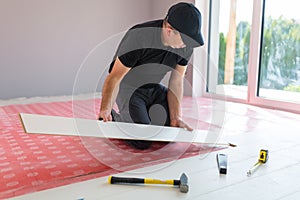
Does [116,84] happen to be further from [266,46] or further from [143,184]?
[266,46]

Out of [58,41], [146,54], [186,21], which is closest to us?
[186,21]

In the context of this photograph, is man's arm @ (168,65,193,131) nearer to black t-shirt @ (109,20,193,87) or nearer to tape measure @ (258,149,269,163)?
black t-shirt @ (109,20,193,87)

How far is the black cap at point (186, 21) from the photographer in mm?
1452

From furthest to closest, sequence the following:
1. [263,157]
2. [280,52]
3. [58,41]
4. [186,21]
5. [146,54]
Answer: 1. [58,41]
2. [280,52]
3. [146,54]
4. [263,157]
5. [186,21]

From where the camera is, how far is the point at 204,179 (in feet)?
4.46

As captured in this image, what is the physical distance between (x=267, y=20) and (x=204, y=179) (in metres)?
2.27

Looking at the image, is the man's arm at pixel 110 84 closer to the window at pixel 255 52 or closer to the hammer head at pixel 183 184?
the hammer head at pixel 183 184

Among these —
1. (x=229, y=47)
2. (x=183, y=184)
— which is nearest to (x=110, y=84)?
(x=183, y=184)

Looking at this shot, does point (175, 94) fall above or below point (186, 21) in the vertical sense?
below

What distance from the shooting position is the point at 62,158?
161 centimetres

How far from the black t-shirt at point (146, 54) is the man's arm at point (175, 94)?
50 millimetres

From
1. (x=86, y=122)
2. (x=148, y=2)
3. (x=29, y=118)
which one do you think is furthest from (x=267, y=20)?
(x=29, y=118)

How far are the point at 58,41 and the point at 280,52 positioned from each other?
7.80 feet

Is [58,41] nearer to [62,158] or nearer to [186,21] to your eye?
[62,158]
